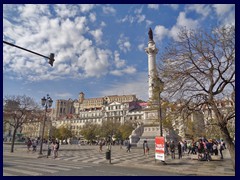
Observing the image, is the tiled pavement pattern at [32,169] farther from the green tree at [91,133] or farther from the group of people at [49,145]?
the green tree at [91,133]

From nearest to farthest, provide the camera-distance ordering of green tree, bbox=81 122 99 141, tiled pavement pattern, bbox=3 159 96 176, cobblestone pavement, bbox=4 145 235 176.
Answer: tiled pavement pattern, bbox=3 159 96 176, cobblestone pavement, bbox=4 145 235 176, green tree, bbox=81 122 99 141

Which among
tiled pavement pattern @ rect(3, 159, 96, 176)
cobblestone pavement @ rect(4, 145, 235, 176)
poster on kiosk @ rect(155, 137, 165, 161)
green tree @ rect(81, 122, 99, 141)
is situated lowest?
green tree @ rect(81, 122, 99, 141)

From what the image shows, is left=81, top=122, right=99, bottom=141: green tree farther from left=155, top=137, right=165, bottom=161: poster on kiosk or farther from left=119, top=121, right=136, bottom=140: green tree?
left=155, top=137, right=165, bottom=161: poster on kiosk

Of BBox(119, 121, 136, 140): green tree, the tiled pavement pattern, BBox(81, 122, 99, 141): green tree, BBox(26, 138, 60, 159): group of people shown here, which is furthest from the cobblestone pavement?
BBox(81, 122, 99, 141): green tree

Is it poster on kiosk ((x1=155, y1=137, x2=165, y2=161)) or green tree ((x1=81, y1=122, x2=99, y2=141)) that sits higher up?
poster on kiosk ((x1=155, y1=137, x2=165, y2=161))

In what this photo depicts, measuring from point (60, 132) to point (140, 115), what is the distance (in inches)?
1403

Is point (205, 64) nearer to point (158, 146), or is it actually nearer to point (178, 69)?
point (178, 69)

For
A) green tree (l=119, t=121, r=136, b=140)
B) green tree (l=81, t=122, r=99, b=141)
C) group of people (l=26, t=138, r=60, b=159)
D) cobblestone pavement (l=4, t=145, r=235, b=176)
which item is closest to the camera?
cobblestone pavement (l=4, t=145, r=235, b=176)

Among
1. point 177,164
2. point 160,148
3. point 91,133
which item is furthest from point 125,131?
point 160,148

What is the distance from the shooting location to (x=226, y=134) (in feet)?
50.3

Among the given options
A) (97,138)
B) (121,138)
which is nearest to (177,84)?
(121,138)

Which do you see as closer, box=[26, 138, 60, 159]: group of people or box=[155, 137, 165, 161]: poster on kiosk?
box=[155, 137, 165, 161]: poster on kiosk
